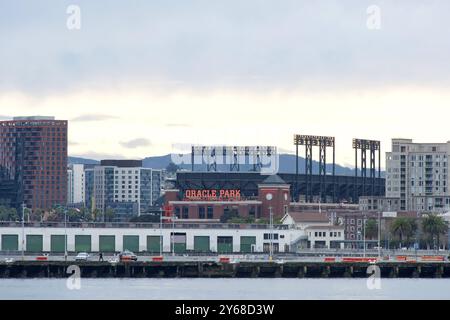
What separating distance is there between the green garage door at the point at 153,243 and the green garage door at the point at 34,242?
12415 mm

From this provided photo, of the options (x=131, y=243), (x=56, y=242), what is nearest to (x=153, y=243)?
(x=131, y=243)

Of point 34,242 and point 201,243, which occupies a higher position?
point 34,242

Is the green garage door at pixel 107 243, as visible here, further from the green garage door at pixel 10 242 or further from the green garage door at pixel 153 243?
the green garage door at pixel 10 242

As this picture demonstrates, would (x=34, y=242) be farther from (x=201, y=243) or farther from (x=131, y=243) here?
(x=201, y=243)

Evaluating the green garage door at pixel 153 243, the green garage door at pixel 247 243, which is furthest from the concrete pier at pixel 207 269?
the green garage door at pixel 247 243

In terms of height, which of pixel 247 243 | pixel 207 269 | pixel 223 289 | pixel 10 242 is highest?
pixel 10 242

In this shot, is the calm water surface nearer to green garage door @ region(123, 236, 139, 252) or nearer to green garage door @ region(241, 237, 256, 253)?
green garage door @ region(123, 236, 139, 252)

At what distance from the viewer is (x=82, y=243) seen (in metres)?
192

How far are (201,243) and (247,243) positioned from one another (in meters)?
5.69

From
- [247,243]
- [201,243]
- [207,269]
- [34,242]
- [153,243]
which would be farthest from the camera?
[247,243]

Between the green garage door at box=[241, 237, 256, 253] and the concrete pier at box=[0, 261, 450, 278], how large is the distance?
1753 inches

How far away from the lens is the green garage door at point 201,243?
196 m

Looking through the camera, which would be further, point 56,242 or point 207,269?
point 56,242

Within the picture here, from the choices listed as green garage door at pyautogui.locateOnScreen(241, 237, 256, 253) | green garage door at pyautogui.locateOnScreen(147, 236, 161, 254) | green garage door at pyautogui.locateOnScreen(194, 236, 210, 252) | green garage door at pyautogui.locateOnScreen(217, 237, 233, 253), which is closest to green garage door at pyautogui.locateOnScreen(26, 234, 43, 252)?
green garage door at pyautogui.locateOnScreen(147, 236, 161, 254)
